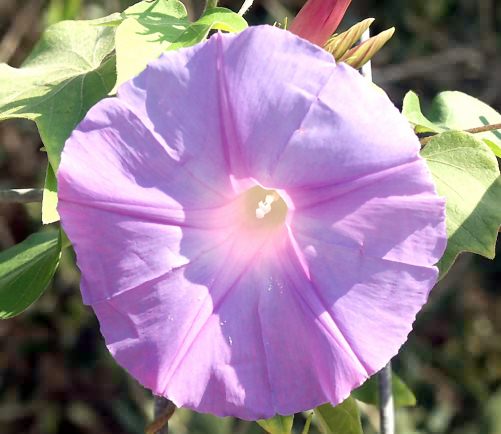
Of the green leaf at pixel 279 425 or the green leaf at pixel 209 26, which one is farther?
the green leaf at pixel 279 425

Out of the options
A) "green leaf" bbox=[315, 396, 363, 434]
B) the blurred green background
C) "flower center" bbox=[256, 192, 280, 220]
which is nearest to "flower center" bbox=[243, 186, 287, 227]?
"flower center" bbox=[256, 192, 280, 220]

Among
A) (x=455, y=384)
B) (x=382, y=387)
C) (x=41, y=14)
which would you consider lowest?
(x=455, y=384)

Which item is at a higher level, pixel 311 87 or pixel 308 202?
pixel 311 87

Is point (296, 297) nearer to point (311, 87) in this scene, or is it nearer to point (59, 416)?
point (311, 87)

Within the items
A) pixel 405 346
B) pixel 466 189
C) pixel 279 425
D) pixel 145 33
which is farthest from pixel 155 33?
pixel 405 346

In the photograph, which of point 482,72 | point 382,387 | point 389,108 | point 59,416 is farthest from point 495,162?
point 59,416

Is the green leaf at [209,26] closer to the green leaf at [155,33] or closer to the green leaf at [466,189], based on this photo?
the green leaf at [155,33]

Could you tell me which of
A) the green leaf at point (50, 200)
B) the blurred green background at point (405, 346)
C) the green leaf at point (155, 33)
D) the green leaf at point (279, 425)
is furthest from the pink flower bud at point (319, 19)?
→ the blurred green background at point (405, 346)
